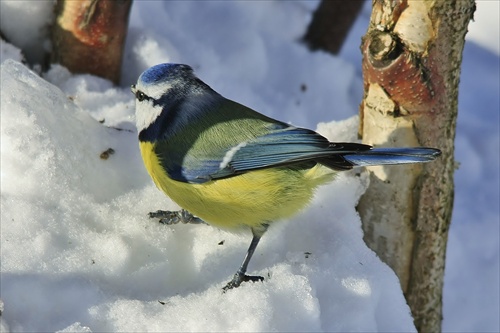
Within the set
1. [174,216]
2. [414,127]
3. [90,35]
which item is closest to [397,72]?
[414,127]

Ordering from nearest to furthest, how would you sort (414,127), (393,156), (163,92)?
(393,156) < (163,92) < (414,127)

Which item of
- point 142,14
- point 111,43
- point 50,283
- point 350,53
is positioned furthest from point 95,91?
point 350,53

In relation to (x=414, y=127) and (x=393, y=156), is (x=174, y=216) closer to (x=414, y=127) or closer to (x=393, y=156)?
(x=393, y=156)

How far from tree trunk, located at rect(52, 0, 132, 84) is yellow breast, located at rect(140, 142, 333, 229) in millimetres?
974

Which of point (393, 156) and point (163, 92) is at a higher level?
point (163, 92)

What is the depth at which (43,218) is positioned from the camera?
7.53 feet

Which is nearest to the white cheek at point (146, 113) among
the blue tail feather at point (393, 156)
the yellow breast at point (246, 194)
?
the yellow breast at point (246, 194)

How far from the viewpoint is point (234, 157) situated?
7.48 feet

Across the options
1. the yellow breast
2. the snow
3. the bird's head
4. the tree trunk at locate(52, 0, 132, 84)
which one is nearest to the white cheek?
the bird's head

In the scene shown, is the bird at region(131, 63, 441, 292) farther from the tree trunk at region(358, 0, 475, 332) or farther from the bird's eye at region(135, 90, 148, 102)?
the tree trunk at region(358, 0, 475, 332)

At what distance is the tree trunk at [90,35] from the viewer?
9.98ft

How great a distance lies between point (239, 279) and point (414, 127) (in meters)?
0.82

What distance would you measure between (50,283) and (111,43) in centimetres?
135

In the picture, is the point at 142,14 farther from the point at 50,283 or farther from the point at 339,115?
the point at 50,283
